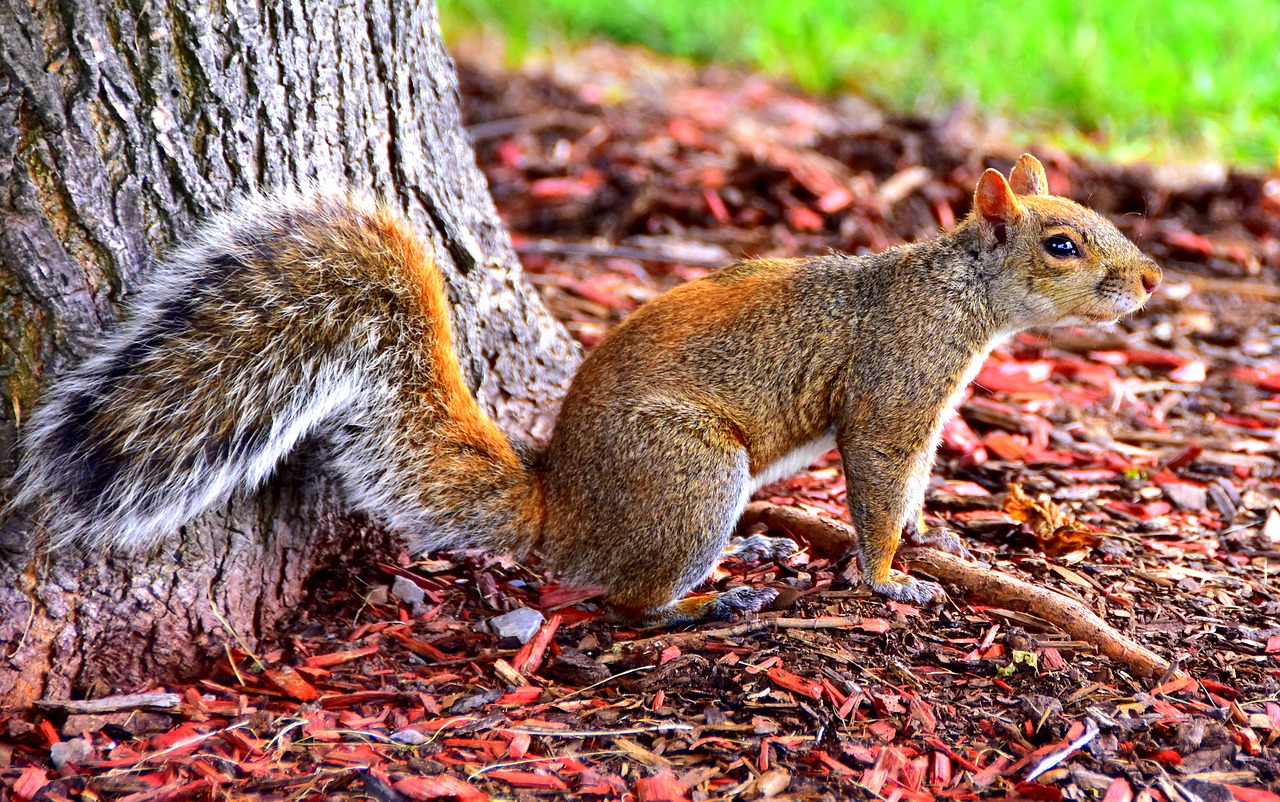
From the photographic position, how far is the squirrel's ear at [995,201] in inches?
121

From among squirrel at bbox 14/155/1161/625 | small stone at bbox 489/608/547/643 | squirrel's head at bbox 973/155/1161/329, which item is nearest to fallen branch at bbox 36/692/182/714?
squirrel at bbox 14/155/1161/625

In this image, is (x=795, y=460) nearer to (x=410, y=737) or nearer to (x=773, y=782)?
(x=773, y=782)

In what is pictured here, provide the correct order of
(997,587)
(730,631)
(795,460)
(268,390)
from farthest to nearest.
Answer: (795,460) < (997,587) < (730,631) < (268,390)

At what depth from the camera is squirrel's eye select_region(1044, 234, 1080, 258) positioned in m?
3.08

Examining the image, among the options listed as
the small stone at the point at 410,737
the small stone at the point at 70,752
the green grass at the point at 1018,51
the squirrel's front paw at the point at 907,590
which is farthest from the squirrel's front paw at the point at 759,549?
the green grass at the point at 1018,51

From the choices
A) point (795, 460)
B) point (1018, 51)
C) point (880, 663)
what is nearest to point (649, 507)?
point (795, 460)

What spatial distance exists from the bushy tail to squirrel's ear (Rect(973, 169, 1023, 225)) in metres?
1.47

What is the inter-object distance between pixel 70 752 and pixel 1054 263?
8.53 feet

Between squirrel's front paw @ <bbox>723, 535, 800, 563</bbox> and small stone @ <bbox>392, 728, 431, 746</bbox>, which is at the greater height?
small stone @ <bbox>392, 728, 431, 746</bbox>

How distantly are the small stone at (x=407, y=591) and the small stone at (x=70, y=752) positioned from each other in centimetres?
85

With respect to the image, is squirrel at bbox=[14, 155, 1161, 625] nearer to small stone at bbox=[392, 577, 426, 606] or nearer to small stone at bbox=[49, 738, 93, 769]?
small stone at bbox=[392, 577, 426, 606]

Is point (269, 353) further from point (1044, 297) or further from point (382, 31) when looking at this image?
point (1044, 297)

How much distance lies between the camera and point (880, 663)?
2672 millimetres

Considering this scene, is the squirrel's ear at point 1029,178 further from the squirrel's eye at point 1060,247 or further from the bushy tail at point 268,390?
the bushy tail at point 268,390
